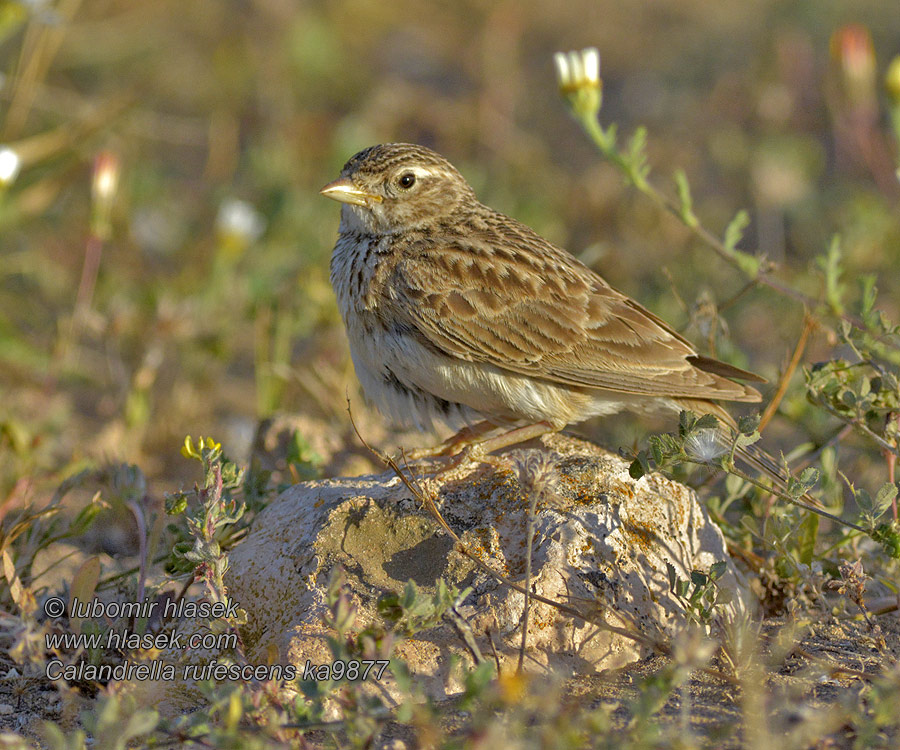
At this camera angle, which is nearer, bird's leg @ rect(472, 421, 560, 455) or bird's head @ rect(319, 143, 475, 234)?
bird's leg @ rect(472, 421, 560, 455)

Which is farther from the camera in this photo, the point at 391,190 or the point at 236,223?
the point at 236,223

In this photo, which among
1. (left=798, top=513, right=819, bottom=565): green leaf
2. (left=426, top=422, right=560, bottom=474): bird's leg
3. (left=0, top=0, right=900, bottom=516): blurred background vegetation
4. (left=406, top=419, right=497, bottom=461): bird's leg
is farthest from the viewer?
(left=0, top=0, right=900, bottom=516): blurred background vegetation

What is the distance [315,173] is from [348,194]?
4705 mm

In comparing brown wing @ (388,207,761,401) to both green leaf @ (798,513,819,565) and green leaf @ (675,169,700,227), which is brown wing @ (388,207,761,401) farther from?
green leaf @ (798,513,819,565)

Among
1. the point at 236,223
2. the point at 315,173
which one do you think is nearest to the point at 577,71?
the point at 236,223

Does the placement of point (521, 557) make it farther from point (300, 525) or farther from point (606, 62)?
point (606, 62)

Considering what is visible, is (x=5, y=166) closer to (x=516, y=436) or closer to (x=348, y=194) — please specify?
(x=348, y=194)

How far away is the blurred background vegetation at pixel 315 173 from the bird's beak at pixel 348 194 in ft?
3.42

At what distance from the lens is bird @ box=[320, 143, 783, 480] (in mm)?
4305

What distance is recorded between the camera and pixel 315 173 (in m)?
9.43

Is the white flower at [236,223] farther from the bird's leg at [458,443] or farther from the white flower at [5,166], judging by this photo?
the bird's leg at [458,443]

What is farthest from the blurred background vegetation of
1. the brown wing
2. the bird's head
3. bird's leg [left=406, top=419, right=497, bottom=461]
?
the bird's head

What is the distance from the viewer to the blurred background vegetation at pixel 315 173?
19.2ft

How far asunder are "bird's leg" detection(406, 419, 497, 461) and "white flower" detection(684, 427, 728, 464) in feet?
3.79
